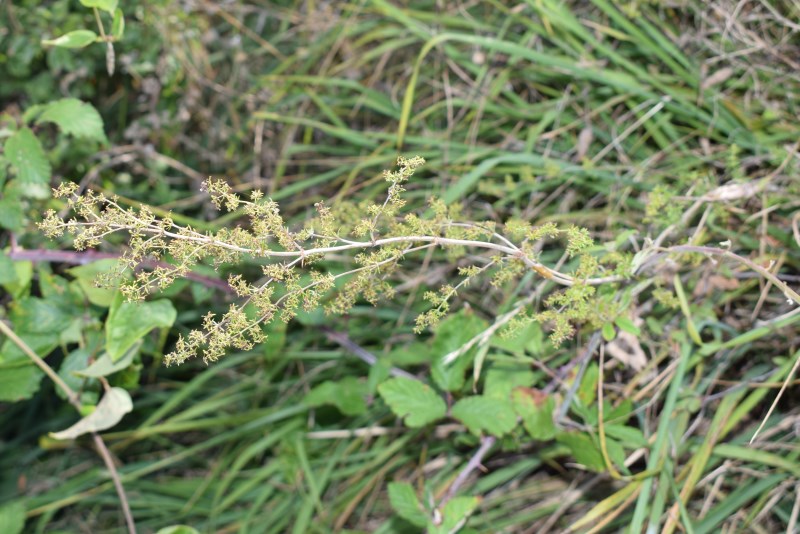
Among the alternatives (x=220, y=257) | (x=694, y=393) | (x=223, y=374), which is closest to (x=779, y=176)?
(x=694, y=393)

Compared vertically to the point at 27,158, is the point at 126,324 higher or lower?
lower

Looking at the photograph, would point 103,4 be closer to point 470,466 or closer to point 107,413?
point 107,413

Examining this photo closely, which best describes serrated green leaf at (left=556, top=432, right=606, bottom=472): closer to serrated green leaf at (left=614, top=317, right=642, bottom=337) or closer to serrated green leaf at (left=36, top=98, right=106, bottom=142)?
serrated green leaf at (left=614, top=317, right=642, bottom=337)

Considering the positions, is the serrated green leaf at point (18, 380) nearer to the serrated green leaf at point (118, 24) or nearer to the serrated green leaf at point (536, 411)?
the serrated green leaf at point (118, 24)

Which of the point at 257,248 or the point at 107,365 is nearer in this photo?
the point at 257,248

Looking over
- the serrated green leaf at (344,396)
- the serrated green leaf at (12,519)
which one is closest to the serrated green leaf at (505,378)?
the serrated green leaf at (344,396)

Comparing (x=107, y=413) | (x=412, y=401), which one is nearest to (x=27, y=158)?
(x=107, y=413)

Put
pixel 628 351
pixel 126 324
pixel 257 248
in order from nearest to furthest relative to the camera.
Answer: pixel 257 248, pixel 126 324, pixel 628 351
